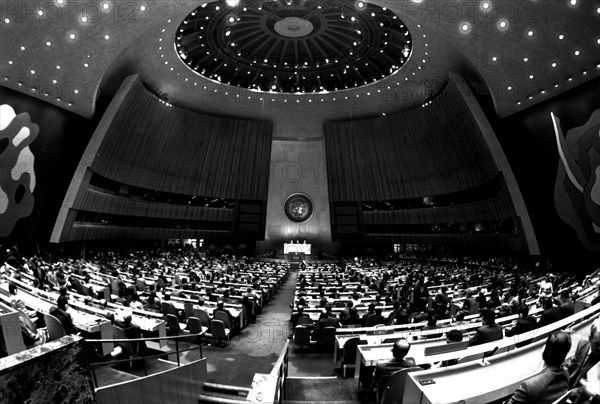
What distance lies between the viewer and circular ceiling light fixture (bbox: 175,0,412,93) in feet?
73.3

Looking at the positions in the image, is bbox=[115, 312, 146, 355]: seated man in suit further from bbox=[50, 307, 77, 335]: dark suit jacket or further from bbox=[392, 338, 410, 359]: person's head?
bbox=[392, 338, 410, 359]: person's head

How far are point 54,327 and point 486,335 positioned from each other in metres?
6.62

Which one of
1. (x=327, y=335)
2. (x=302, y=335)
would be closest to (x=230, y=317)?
(x=302, y=335)

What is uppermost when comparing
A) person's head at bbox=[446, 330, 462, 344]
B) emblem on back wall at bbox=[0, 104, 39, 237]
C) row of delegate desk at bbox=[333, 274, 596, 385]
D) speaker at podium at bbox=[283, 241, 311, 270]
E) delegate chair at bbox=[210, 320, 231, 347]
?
emblem on back wall at bbox=[0, 104, 39, 237]

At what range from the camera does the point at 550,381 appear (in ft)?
7.81

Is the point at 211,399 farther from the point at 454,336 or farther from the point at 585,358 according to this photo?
the point at 585,358

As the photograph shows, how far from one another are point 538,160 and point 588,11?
7969mm

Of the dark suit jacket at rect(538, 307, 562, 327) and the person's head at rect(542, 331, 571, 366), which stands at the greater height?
the person's head at rect(542, 331, 571, 366)

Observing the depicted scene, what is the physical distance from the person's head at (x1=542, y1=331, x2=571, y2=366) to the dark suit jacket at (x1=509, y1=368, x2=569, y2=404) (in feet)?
0.24

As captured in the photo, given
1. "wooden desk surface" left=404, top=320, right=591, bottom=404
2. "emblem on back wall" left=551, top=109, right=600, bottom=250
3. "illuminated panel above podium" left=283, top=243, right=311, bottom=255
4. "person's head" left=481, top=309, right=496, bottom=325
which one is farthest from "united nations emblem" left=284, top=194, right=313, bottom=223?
"wooden desk surface" left=404, top=320, right=591, bottom=404

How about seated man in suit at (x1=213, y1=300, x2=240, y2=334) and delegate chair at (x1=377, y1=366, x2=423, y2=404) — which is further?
seated man in suit at (x1=213, y1=300, x2=240, y2=334)

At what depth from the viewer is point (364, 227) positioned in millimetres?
34781

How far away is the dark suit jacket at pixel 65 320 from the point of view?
223 inches

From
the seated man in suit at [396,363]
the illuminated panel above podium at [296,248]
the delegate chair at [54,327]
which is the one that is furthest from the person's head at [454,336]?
the illuminated panel above podium at [296,248]
